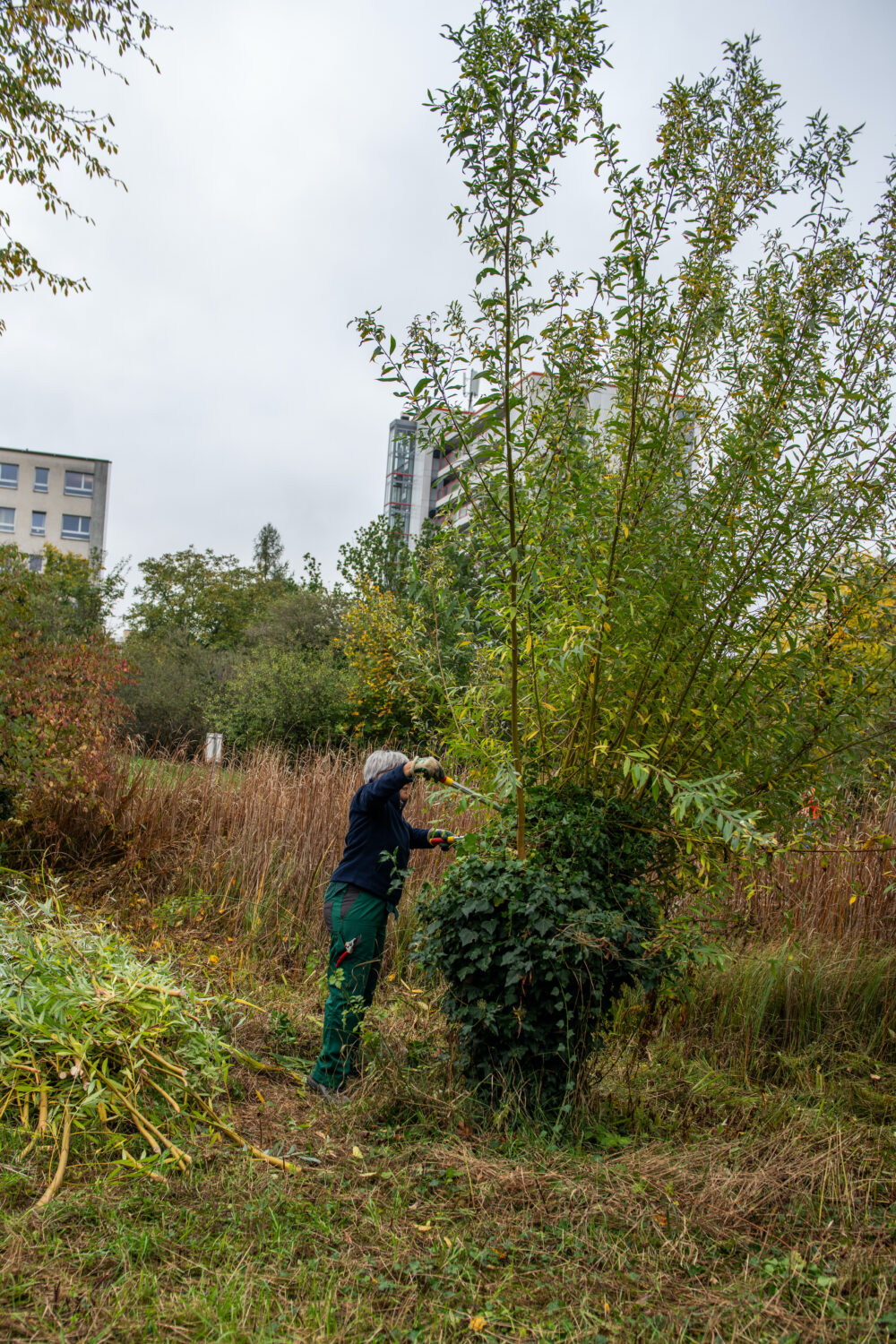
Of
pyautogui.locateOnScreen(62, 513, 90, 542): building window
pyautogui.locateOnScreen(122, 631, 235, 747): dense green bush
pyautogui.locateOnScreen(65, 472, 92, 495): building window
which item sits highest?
pyautogui.locateOnScreen(65, 472, 92, 495): building window

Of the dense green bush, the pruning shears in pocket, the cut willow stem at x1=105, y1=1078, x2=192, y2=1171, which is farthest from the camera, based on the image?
the dense green bush

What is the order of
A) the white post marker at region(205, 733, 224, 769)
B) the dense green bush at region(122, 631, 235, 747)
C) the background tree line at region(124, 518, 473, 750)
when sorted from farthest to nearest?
the dense green bush at region(122, 631, 235, 747) → the background tree line at region(124, 518, 473, 750) → the white post marker at region(205, 733, 224, 769)

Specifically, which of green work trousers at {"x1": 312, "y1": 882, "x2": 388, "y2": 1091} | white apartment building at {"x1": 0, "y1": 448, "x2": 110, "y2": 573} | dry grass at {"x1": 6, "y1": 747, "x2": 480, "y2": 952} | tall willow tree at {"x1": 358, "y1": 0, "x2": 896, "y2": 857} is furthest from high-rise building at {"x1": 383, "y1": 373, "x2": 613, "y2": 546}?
white apartment building at {"x1": 0, "y1": 448, "x2": 110, "y2": 573}

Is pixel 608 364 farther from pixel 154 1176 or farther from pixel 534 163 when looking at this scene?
pixel 154 1176

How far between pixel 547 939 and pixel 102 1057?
1.75 meters

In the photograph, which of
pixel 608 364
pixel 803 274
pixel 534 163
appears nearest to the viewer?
pixel 534 163

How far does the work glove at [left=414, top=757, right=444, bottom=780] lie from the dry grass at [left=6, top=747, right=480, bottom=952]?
2.80 meters

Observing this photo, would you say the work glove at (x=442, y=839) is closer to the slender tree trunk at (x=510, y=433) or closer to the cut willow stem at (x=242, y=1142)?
the slender tree trunk at (x=510, y=433)

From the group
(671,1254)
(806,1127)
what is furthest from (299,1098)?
(806,1127)

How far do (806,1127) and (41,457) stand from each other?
5415 centimetres

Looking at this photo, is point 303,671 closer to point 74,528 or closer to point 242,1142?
point 242,1142

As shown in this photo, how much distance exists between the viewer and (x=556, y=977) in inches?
134

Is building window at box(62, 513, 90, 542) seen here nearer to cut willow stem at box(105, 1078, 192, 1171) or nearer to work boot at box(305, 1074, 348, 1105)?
work boot at box(305, 1074, 348, 1105)

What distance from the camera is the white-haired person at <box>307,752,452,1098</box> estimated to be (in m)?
4.02
